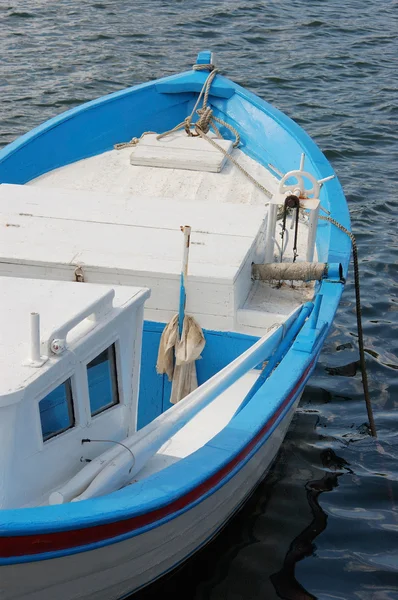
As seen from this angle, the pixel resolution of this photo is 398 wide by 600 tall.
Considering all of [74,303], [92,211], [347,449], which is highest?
[92,211]

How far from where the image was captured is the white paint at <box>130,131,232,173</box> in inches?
385

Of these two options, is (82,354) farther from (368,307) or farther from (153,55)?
(153,55)

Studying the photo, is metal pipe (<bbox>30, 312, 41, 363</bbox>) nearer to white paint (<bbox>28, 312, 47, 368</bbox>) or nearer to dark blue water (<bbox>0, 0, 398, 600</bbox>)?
white paint (<bbox>28, 312, 47, 368</bbox>)

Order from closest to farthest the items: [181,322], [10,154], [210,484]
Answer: [210,484]
[181,322]
[10,154]

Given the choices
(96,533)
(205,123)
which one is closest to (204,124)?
(205,123)

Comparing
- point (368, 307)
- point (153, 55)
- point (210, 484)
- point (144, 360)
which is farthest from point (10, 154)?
point (153, 55)

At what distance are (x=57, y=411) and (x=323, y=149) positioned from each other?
35.7 ft

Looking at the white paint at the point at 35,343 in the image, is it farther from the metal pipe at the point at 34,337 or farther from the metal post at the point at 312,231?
the metal post at the point at 312,231

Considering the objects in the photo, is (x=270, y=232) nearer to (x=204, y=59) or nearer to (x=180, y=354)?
(x=180, y=354)

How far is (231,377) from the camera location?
5984mm

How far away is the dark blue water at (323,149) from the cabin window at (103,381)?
1.65 metres

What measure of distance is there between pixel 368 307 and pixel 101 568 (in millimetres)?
6217

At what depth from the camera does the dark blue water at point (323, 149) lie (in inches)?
267

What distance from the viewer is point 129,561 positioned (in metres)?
5.30
